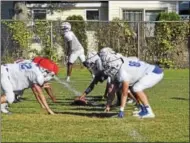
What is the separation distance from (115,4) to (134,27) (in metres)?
8.74

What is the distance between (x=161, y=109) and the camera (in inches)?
536

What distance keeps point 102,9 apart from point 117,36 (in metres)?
9.72

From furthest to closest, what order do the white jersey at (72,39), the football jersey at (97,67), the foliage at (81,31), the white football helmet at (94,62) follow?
the foliage at (81,31)
the white jersey at (72,39)
the white football helmet at (94,62)
the football jersey at (97,67)

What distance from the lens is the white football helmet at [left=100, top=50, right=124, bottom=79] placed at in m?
12.0

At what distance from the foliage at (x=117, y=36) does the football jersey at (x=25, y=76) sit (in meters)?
17.1

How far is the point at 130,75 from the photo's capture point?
12062mm

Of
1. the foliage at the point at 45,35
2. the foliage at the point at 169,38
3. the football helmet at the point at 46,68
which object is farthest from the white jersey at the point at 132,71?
the foliage at the point at 169,38

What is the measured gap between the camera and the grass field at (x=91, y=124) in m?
9.91

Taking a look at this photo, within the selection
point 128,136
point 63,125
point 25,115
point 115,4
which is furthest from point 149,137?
point 115,4

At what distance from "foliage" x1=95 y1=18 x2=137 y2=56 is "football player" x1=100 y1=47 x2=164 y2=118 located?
17.0 meters

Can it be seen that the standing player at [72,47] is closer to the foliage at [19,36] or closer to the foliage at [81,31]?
the foliage at [19,36]

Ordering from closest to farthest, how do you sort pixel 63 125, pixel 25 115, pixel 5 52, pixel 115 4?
pixel 63 125
pixel 25 115
pixel 5 52
pixel 115 4

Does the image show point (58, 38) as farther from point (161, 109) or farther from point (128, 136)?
point (128, 136)

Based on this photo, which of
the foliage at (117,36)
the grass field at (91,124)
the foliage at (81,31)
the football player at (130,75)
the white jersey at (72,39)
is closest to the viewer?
the grass field at (91,124)
